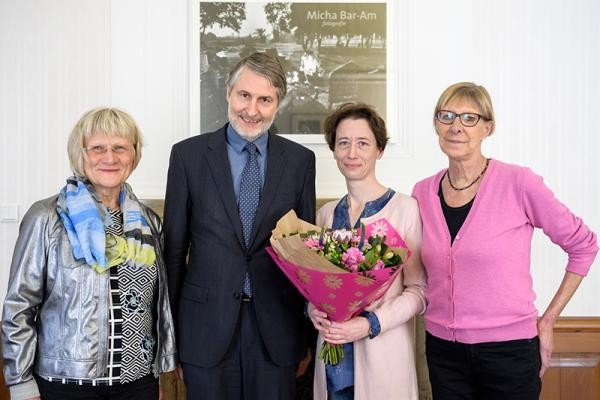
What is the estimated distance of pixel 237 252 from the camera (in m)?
1.90

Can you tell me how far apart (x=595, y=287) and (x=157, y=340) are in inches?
101

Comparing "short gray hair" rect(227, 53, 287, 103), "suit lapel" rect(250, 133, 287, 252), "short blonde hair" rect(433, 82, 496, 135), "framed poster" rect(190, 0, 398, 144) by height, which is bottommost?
"suit lapel" rect(250, 133, 287, 252)

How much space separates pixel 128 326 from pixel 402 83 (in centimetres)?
205

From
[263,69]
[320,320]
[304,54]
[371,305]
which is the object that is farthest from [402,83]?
[320,320]

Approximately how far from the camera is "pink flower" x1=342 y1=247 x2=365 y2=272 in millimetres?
1622

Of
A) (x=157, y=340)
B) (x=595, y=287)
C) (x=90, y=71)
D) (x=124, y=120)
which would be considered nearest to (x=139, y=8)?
(x=90, y=71)

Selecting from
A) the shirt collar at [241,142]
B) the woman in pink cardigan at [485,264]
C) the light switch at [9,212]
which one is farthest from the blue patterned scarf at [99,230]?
the light switch at [9,212]

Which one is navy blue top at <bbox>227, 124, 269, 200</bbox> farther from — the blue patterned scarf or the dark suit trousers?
the dark suit trousers

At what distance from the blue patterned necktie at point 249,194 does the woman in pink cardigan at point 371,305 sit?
0.30m

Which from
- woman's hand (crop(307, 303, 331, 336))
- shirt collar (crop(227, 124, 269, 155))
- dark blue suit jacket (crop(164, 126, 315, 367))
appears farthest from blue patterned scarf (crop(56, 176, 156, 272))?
woman's hand (crop(307, 303, 331, 336))

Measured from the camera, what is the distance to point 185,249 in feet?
6.61

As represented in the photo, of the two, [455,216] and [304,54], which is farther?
[304,54]

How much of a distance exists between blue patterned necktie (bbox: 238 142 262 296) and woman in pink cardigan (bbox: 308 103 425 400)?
302mm

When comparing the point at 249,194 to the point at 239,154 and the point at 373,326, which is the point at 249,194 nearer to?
the point at 239,154
